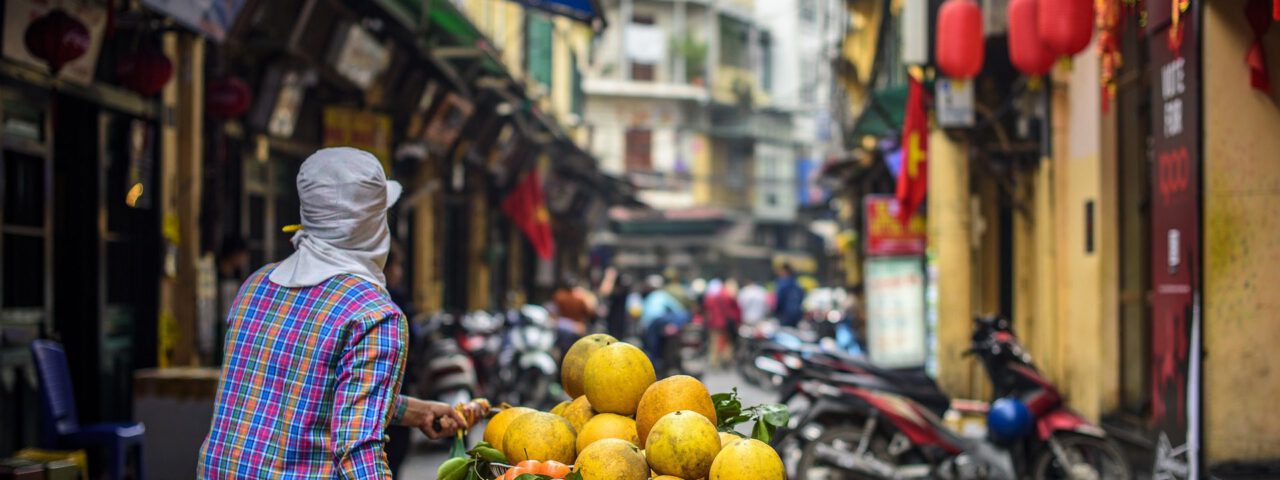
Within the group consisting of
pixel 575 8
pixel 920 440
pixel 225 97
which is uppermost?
pixel 575 8

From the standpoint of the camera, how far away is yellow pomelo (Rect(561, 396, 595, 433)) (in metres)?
3.88

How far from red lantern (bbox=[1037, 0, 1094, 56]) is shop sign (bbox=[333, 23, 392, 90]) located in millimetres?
5957

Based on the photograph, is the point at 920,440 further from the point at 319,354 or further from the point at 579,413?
the point at 319,354

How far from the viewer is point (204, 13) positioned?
7.66 metres

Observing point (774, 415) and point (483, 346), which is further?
point (483, 346)

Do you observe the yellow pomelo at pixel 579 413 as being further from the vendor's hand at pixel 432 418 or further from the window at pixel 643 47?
the window at pixel 643 47

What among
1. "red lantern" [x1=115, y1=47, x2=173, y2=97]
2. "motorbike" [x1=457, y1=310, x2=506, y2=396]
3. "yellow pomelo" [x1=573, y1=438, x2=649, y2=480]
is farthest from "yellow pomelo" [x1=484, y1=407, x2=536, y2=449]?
"motorbike" [x1=457, y1=310, x2=506, y2=396]

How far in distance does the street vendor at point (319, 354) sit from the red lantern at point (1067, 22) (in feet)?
17.2

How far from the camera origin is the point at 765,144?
51.5m

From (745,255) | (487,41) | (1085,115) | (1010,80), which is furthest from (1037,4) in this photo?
(745,255)

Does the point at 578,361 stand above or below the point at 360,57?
below

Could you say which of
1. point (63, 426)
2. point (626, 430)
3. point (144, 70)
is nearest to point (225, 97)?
point (144, 70)

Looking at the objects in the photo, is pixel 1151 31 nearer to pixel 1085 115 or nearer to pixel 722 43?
pixel 1085 115

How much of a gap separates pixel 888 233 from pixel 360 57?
7.22m
